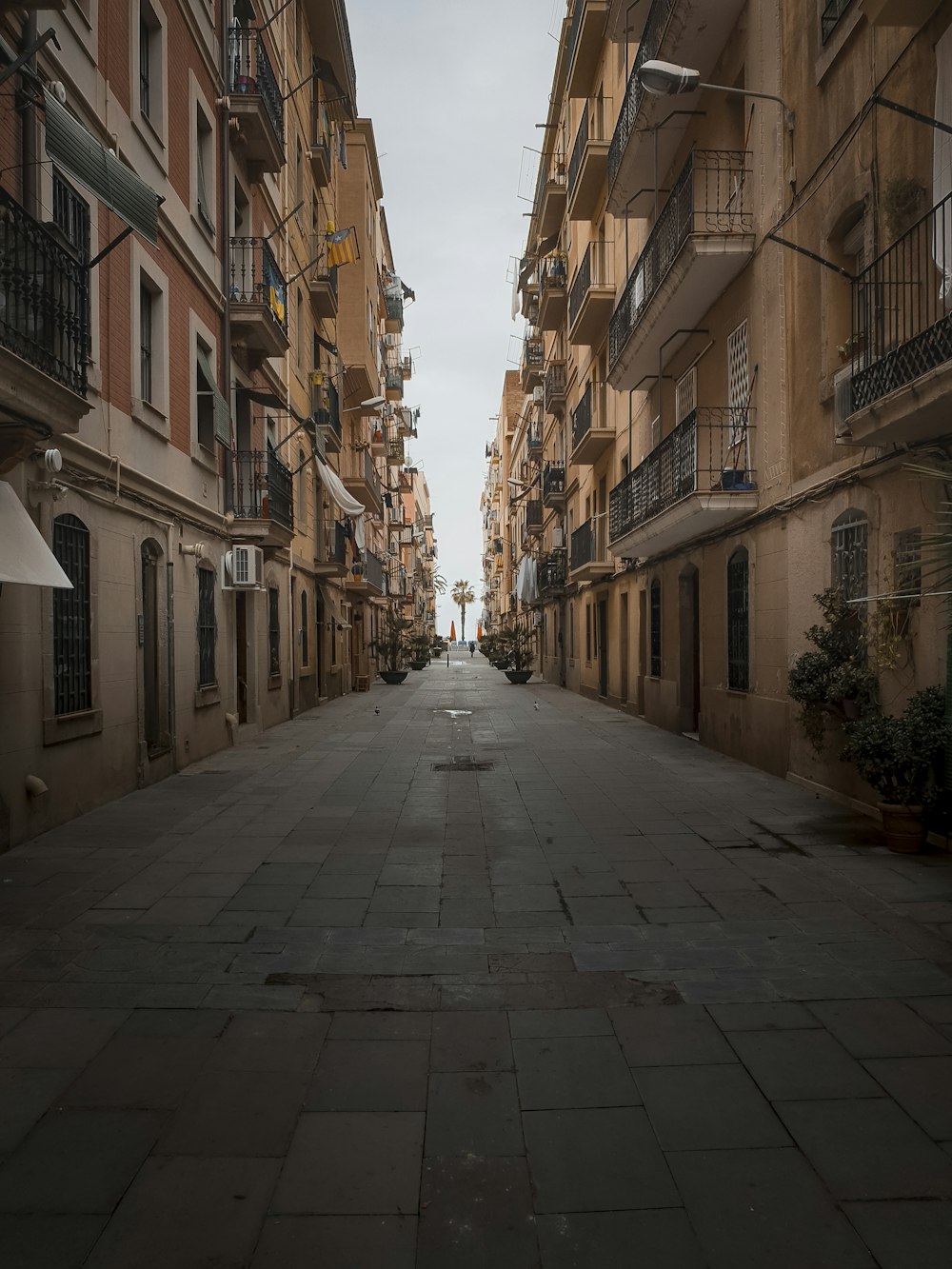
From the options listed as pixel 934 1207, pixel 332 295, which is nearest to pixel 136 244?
pixel 934 1207

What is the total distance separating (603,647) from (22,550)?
19.8m

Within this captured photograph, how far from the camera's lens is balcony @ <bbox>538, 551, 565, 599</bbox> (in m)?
32.4

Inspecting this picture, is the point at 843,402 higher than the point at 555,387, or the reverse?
the point at 555,387

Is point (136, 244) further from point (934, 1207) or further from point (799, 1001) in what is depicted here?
point (934, 1207)

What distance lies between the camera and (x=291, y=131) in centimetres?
2070

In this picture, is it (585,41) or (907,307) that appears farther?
(585,41)

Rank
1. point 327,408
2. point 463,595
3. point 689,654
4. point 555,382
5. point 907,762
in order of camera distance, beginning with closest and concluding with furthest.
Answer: point 907,762 → point 689,654 → point 327,408 → point 555,382 → point 463,595

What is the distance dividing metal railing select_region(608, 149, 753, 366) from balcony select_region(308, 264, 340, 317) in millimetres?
10026

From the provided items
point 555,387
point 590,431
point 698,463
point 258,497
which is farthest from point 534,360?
point 698,463

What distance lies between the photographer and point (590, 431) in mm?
23141

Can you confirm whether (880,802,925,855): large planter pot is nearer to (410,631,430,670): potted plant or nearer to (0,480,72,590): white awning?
(0,480,72,590): white awning

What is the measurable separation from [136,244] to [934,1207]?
11502 mm

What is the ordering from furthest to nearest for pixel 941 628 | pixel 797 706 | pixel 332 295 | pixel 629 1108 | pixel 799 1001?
pixel 332 295
pixel 797 706
pixel 941 628
pixel 799 1001
pixel 629 1108

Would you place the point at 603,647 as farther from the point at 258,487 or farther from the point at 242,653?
the point at 258,487
